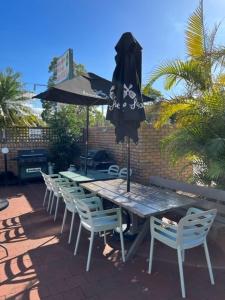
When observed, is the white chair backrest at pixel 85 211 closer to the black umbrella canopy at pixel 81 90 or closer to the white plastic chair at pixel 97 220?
the white plastic chair at pixel 97 220

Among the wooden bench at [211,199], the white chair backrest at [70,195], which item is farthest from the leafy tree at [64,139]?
the wooden bench at [211,199]

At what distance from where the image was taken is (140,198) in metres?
3.25

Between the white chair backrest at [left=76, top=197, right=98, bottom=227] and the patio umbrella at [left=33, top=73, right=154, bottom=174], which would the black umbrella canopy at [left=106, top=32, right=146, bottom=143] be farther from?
the white chair backrest at [left=76, top=197, right=98, bottom=227]

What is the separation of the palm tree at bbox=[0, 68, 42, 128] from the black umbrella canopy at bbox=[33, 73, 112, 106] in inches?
160

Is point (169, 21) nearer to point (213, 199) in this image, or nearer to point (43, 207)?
point (213, 199)

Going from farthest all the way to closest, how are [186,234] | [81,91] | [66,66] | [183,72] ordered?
[66,66] < [81,91] < [183,72] < [186,234]

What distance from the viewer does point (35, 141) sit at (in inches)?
326

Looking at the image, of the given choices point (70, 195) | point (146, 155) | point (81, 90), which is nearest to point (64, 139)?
point (146, 155)

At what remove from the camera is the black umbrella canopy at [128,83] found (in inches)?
131

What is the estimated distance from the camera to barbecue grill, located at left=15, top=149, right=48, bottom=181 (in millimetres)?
7219

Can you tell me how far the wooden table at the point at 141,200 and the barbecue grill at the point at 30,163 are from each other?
148 inches

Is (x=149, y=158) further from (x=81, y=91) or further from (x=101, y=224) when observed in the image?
(x=101, y=224)

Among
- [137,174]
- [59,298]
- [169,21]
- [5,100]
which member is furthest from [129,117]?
[5,100]

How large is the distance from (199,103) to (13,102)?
687 centimetres
